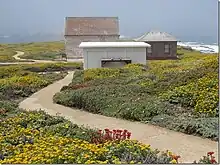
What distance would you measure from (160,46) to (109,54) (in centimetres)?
1318

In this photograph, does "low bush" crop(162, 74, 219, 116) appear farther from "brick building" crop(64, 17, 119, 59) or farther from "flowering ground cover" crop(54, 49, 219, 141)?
"brick building" crop(64, 17, 119, 59)

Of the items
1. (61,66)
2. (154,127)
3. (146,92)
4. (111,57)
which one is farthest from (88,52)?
(154,127)

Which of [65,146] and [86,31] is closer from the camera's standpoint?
[65,146]

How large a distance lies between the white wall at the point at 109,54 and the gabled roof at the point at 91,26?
66.7 ft

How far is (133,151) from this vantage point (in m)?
5.21

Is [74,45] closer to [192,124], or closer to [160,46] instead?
[160,46]

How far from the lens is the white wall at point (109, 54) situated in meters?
25.4

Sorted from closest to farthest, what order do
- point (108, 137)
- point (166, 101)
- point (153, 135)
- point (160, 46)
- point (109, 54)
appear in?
point (108, 137) < point (153, 135) < point (166, 101) < point (109, 54) < point (160, 46)

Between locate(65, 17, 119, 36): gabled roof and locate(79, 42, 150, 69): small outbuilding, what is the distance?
20.3 metres

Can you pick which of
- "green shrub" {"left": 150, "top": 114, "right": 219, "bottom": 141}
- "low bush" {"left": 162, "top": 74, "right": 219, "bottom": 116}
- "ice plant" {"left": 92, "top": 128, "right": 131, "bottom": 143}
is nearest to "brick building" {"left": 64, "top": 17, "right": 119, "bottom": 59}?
"low bush" {"left": 162, "top": 74, "right": 219, "bottom": 116}

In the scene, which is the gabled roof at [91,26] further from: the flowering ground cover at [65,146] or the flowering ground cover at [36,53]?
the flowering ground cover at [65,146]

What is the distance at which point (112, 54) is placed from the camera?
84.6 feet

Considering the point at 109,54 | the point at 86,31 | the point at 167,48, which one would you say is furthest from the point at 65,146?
the point at 86,31

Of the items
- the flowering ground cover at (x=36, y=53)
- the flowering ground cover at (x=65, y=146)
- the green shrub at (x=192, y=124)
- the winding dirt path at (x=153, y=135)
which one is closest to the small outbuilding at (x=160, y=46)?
the flowering ground cover at (x=36, y=53)
